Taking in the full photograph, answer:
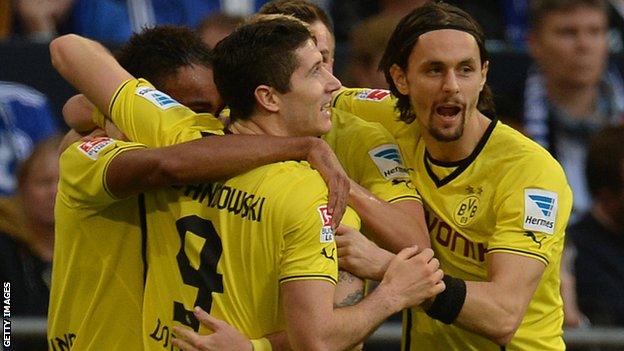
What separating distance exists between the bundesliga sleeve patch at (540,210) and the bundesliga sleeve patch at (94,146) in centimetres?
145

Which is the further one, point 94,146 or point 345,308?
point 94,146

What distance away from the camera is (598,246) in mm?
7809

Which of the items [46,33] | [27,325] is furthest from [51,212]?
[46,33]

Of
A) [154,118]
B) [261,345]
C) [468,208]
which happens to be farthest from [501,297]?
[154,118]

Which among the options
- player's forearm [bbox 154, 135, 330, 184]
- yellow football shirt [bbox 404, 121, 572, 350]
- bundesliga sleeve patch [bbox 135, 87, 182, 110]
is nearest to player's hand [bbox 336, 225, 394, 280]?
player's forearm [bbox 154, 135, 330, 184]

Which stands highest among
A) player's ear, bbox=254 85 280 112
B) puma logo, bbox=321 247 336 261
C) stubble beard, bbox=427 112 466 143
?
player's ear, bbox=254 85 280 112

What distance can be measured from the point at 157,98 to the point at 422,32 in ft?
3.45

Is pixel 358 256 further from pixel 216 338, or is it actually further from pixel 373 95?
pixel 373 95

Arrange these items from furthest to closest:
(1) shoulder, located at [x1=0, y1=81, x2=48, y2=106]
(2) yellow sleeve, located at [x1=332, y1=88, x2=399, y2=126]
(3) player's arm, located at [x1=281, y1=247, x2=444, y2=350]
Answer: (1) shoulder, located at [x1=0, y1=81, x2=48, y2=106]
(2) yellow sleeve, located at [x1=332, y1=88, x2=399, y2=126]
(3) player's arm, located at [x1=281, y1=247, x2=444, y2=350]

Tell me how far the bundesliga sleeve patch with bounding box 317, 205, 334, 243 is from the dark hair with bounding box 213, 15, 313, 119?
1.37ft

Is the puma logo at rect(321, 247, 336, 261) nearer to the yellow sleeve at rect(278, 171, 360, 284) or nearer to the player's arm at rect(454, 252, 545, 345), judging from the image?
the yellow sleeve at rect(278, 171, 360, 284)

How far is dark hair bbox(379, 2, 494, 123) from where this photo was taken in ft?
18.2

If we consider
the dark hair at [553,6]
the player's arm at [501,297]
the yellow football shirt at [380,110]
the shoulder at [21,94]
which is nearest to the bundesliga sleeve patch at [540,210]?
the player's arm at [501,297]

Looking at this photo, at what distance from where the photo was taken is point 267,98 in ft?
16.0
